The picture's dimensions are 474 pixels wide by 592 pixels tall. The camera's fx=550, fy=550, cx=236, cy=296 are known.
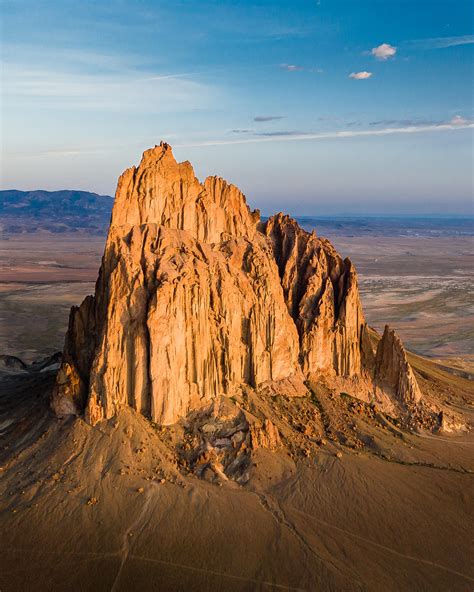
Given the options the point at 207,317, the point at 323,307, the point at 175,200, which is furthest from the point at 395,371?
the point at 175,200

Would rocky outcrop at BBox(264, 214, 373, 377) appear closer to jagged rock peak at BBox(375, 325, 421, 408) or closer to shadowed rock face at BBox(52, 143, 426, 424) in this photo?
shadowed rock face at BBox(52, 143, 426, 424)

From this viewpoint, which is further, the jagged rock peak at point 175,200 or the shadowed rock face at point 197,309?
the jagged rock peak at point 175,200

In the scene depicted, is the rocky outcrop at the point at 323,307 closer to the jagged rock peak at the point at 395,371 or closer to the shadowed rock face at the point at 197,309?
the shadowed rock face at the point at 197,309

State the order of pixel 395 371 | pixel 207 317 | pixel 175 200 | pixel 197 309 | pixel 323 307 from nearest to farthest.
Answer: pixel 197 309 → pixel 207 317 → pixel 175 200 → pixel 323 307 → pixel 395 371

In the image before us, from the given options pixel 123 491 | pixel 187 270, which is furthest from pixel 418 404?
pixel 123 491

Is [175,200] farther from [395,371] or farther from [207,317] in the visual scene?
[395,371]

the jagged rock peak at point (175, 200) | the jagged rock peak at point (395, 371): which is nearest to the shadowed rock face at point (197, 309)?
the jagged rock peak at point (175, 200)
